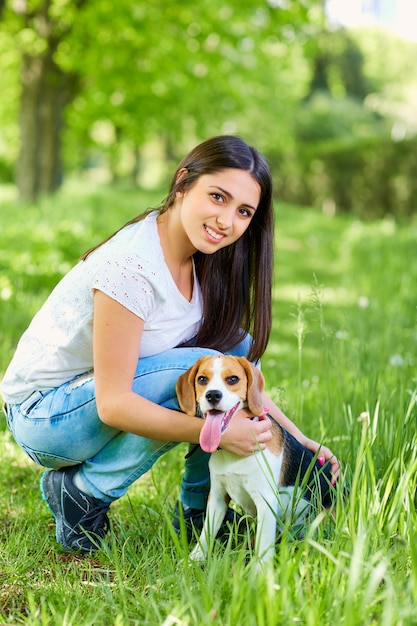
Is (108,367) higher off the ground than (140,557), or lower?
higher

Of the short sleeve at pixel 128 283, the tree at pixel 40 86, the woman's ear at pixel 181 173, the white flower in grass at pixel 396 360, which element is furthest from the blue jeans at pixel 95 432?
the tree at pixel 40 86

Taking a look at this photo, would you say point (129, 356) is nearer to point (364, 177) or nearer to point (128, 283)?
point (128, 283)

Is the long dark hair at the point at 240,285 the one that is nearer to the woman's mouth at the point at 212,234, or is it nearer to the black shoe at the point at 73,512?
the woman's mouth at the point at 212,234

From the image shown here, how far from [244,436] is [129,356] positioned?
468 millimetres

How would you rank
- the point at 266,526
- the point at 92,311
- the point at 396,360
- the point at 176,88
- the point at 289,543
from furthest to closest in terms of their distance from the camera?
the point at 176,88 → the point at 396,360 → the point at 92,311 → the point at 266,526 → the point at 289,543

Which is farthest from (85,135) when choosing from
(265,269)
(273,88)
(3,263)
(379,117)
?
(379,117)

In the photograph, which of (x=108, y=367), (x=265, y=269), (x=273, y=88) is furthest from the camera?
(x=273, y=88)

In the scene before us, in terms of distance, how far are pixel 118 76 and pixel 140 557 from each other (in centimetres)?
1546

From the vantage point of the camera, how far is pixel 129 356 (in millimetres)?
2605

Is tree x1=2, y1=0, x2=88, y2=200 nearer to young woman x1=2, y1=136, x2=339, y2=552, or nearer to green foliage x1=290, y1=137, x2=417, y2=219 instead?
green foliage x1=290, y1=137, x2=417, y2=219

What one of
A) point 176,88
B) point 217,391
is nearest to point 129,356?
point 217,391

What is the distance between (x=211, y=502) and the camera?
2.75m

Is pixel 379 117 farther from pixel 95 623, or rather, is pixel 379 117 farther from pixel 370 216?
pixel 95 623

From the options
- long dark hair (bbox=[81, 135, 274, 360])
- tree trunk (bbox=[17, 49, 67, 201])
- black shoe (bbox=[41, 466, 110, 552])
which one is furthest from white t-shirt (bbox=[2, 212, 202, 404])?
tree trunk (bbox=[17, 49, 67, 201])
